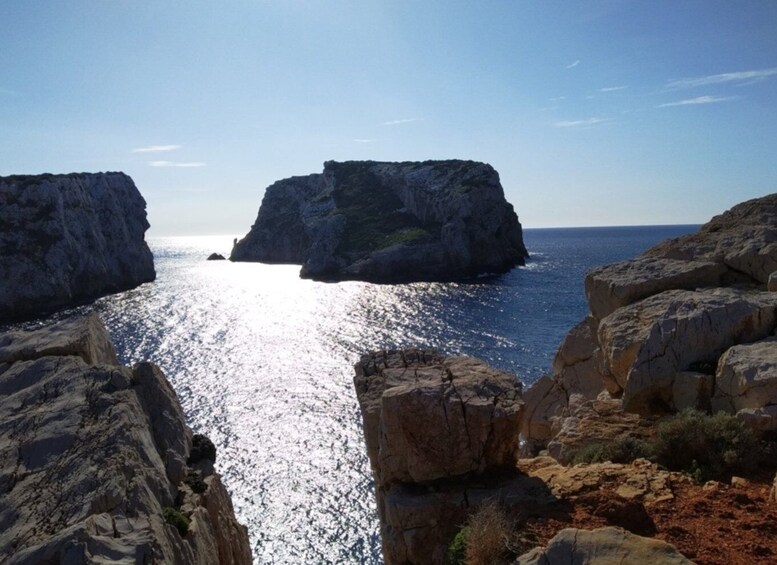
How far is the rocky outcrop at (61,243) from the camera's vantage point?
99.9 meters

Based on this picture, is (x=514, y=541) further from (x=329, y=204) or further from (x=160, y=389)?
(x=329, y=204)

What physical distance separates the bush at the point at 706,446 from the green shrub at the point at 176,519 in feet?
38.7

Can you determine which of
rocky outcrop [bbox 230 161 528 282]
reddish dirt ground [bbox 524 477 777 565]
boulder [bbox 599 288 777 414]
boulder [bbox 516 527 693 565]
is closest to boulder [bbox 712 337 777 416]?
boulder [bbox 599 288 777 414]

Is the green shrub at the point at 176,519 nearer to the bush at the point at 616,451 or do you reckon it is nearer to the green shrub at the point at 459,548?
the green shrub at the point at 459,548

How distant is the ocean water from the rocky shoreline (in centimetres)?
1925

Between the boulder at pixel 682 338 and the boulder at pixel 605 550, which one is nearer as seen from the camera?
the boulder at pixel 605 550

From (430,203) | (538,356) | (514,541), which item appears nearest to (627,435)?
(514,541)

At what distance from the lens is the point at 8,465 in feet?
41.7

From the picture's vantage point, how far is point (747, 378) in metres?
14.8

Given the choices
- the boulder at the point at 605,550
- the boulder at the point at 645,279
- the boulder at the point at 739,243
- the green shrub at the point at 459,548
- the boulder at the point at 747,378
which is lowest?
the green shrub at the point at 459,548

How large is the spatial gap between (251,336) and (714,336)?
6866cm

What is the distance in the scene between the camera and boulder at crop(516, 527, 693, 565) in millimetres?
8880

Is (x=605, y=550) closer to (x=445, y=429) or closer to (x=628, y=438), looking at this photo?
(x=445, y=429)

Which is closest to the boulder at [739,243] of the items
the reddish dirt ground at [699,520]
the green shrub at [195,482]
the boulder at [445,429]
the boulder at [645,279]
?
the boulder at [645,279]
